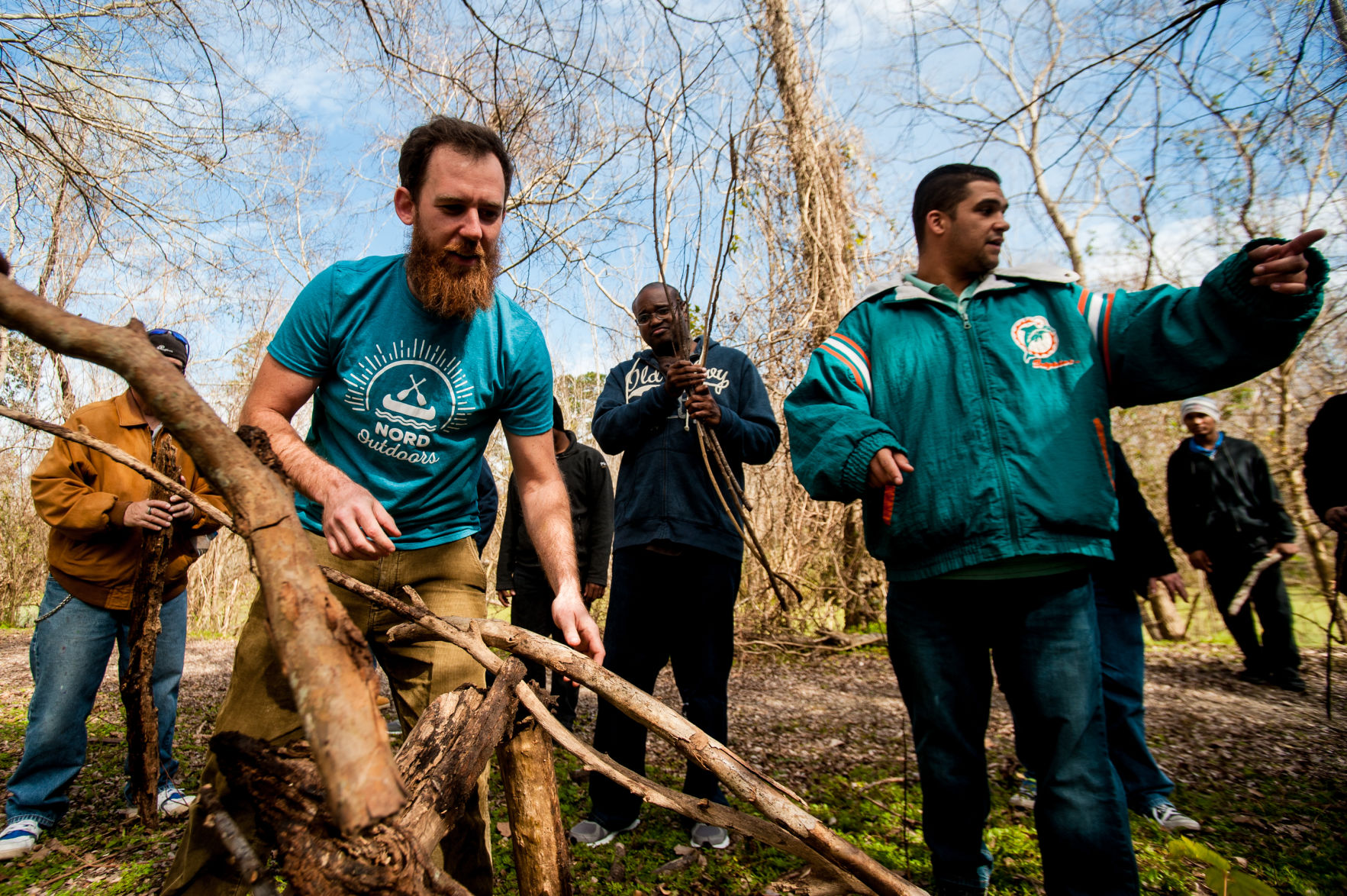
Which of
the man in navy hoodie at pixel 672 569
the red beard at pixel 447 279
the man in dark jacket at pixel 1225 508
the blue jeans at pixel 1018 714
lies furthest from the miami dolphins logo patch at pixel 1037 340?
the man in dark jacket at pixel 1225 508

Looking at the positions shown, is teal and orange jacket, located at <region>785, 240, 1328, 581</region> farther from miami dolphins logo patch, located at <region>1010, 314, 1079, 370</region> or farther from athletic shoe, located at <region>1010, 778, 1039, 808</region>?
athletic shoe, located at <region>1010, 778, 1039, 808</region>

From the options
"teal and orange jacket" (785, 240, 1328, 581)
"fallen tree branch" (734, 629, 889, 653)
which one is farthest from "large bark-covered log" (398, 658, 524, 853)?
"fallen tree branch" (734, 629, 889, 653)

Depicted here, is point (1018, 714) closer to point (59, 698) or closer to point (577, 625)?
point (577, 625)

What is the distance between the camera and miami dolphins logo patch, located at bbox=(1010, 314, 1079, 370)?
6.68 feet

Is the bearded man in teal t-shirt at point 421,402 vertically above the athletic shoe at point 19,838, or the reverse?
the bearded man in teal t-shirt at point 421,402

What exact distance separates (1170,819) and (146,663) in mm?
4258

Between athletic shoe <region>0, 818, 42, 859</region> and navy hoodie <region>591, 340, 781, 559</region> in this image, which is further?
navy hoodie <region>591, 340, 781, 559</region>

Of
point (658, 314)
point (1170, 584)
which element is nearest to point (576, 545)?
point (658, 314)

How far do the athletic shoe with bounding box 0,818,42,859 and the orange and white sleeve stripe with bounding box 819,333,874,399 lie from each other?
3534 millimetres

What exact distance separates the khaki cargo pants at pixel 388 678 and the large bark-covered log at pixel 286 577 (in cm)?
68

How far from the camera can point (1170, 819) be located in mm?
2949

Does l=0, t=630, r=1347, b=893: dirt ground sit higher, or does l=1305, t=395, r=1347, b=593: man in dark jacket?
l=1305, t=395, r=1347, b=593: man in dark jacket

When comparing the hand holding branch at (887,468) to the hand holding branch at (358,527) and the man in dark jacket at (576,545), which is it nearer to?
the hand holding branch at (358,527)

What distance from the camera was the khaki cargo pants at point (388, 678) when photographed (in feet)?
5.31
